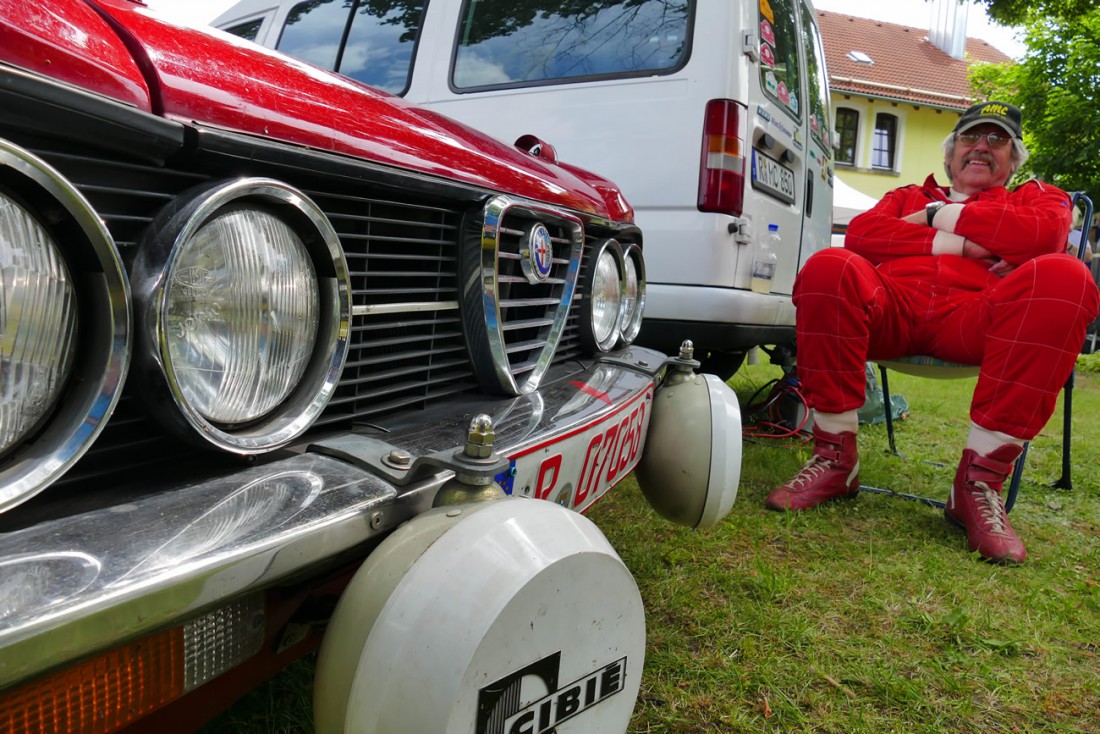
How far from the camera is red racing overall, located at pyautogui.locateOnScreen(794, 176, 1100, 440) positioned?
93.9 inches

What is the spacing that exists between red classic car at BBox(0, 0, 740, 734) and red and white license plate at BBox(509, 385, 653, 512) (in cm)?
2

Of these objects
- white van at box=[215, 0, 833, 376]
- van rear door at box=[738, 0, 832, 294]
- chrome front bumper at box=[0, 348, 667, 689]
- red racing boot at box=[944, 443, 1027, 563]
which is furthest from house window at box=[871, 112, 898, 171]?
chrome front bumper at box=[0, 348, 667, 689]

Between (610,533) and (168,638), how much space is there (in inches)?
70.4

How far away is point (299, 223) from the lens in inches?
37.2

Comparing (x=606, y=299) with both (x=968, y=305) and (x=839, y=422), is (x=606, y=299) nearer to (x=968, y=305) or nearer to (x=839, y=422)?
(x=839, y=422)

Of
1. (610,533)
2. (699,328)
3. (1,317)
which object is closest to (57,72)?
(1,317)

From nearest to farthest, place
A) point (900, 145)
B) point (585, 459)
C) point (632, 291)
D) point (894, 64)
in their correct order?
point (585, 459) → point (632, 291) → point (900, 145) → point (894, 64)

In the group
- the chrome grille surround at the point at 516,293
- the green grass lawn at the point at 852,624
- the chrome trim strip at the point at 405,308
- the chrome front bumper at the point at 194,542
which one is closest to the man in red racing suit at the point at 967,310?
the green grass lawn at the point at 852,624

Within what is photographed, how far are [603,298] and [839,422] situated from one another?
4.27 feet

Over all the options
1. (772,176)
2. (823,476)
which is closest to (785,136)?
(772,176)

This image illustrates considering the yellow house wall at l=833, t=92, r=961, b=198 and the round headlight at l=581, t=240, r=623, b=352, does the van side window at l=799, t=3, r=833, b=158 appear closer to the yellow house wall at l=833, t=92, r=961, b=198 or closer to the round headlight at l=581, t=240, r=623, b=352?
the round headlight at l=581, t=240, r=623, b=352

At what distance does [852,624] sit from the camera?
1.92 meters

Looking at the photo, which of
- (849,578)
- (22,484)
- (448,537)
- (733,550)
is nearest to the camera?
(22,484)

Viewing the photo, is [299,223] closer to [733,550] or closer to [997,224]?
[733,550]
